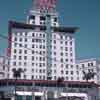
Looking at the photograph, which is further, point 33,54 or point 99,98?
point 33,54

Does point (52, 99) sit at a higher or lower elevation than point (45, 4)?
lower

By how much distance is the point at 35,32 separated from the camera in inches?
4274

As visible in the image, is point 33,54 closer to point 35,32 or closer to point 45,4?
point 35,32

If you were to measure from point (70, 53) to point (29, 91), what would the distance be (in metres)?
32.5

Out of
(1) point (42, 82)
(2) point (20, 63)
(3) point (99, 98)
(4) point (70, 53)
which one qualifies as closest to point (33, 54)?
(2) point (20, 63)

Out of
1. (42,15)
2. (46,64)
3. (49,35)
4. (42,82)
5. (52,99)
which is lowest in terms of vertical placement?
(52,99)

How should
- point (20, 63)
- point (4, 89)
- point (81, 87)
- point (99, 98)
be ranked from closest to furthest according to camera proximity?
1. point (99, 98)
2. point (4, 89)
3. point (81, 87)
4. point (20, 63)

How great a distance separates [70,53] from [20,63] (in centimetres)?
2077

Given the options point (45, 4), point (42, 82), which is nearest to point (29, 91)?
point (42, 82)

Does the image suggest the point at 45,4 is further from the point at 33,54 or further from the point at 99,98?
the point at 99,98

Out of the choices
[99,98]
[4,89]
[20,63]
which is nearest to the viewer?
[99,98]

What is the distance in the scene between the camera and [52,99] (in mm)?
83625

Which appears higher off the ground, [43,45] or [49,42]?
[49,42]

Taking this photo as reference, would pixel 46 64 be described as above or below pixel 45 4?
below
